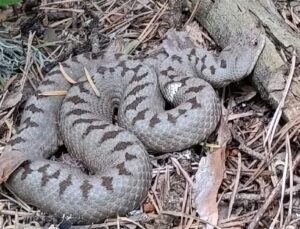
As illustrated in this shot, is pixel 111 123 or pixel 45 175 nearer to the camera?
pixel 45 175

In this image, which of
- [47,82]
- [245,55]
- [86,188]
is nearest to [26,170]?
[86,188]

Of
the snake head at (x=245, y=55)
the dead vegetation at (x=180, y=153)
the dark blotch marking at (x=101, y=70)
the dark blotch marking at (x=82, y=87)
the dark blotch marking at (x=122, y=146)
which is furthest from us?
the dark blotch marking at (x=101, y=70)

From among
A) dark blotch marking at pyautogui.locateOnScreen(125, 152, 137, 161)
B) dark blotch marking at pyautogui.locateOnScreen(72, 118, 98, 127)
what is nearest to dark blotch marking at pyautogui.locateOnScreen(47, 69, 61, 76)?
dark blotch marking at pyautogui.locateOnScreen(72, 118, 98, 127)

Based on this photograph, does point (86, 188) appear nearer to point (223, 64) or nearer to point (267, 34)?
point (223, 64)

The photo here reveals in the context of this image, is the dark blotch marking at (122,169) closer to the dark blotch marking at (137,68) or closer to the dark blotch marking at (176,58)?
the dark blotch marking at (137,68)

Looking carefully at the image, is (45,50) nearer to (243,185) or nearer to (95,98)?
(95,98)

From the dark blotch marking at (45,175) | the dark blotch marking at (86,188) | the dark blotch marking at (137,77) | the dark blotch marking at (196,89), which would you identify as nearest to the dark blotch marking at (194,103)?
the dark blotch marking at (196,89)
